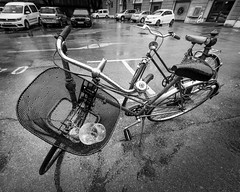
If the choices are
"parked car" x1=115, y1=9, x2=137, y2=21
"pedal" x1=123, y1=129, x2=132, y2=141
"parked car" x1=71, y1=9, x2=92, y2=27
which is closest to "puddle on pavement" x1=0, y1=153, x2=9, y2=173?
"pedal" x1=123, y1=129, x2=132, y2=141

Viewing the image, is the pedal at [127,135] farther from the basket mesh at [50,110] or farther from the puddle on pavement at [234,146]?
the puddle on pavement at [234,146]

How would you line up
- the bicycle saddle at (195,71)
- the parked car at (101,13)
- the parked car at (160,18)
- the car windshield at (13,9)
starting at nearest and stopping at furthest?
the bicycle saddle at (195,71), the car windshield at (13,9), the parked car at (160,18), the parked car at (101,13)

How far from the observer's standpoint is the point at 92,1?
1080 inches

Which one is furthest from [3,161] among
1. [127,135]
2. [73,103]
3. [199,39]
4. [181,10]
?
[181,10]

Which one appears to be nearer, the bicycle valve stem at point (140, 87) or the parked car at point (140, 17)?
the bicycle valve stem at point (140, 87)

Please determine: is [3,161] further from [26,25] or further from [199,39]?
[26,25]

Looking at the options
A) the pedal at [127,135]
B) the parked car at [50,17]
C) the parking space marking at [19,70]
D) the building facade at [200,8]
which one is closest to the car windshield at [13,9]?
the parked car at [50,17]

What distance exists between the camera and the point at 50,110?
1130 mm

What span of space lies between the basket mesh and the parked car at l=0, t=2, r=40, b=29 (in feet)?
36.8

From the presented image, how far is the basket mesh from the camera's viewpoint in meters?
0.90

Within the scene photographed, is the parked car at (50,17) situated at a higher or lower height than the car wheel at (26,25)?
higher

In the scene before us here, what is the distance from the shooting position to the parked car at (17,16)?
8.38 meters

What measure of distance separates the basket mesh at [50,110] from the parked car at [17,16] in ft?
36.8

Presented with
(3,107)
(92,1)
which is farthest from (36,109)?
(92,1)
